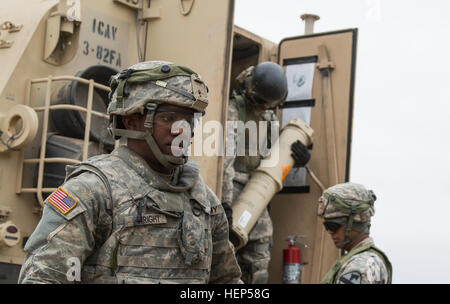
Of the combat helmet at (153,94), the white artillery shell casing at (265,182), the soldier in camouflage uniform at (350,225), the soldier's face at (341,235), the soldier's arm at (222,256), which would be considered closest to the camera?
the combat helmet at (153,94)

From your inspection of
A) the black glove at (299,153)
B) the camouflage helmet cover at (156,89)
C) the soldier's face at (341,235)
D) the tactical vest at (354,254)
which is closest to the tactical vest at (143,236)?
the camouflage helmet cover at (156,89)

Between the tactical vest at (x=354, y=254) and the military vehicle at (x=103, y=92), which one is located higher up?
the military vehicle at (x=103, y=92)

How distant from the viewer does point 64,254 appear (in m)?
2.77

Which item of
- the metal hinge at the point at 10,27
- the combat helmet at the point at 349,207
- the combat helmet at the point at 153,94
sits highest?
the metal hinge at the point at 10,27

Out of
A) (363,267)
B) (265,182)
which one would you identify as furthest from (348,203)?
(265,182)

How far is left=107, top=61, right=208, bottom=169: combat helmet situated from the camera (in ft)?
10.2

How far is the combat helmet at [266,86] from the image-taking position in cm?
632

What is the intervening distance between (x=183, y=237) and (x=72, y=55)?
286cm

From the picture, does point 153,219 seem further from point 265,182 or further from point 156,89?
point 265,182

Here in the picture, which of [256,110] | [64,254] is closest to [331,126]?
[256,110]

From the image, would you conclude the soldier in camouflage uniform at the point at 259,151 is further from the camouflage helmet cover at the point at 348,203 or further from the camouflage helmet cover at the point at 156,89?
the camouflage helmet cover at the point at 156,89

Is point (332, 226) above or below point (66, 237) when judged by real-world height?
above

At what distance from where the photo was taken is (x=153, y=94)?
3.11 meters

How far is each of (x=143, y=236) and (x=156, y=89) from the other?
60 cm
